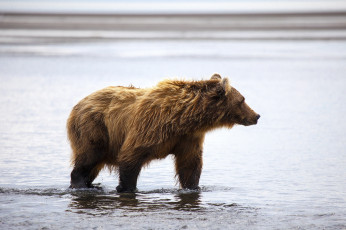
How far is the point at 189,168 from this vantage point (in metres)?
7.84

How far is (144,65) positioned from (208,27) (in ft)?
89.5

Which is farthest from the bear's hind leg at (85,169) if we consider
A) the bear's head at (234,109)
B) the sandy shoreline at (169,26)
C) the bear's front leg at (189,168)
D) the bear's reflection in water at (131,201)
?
the sandy shoreline at (169,26)

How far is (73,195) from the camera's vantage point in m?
7.66

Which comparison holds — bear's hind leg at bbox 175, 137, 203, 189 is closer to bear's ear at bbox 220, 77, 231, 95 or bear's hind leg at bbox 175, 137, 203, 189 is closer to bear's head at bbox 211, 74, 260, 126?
bear's head at bbox 211, 74, 260, 126

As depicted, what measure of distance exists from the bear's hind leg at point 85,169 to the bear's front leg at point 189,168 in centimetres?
87

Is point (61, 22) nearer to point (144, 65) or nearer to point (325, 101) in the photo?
point (144, 65)

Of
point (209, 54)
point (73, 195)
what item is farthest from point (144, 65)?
point (73, 195)

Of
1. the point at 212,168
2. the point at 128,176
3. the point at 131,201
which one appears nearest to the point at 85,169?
the point at 128,176

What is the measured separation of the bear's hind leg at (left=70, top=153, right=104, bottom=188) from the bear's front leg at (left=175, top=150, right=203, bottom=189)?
2.85ft

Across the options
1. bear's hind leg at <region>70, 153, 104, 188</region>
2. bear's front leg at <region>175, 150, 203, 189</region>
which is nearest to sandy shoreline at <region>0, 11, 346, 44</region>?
bear's hind leg at <region>70, 153, 104, 188</region>

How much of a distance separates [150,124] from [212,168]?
2010 millimetres

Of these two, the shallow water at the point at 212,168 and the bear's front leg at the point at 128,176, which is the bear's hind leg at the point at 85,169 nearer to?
the shallow water at the point at 212,168

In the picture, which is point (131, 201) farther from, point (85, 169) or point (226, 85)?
point (226, 85)

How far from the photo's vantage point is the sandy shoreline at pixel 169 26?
45625 mm
